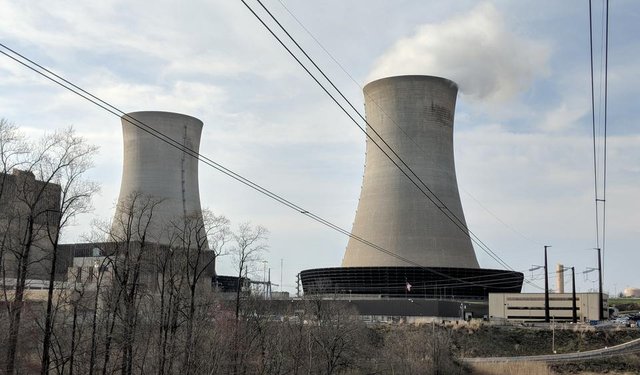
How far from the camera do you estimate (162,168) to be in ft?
124

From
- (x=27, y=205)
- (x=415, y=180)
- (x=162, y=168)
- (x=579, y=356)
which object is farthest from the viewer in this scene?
(x=162, y=168)

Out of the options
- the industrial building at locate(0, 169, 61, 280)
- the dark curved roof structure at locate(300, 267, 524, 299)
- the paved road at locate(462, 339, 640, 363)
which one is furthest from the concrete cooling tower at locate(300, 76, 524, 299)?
the industrial building at locate(0, 169, 61, 280)

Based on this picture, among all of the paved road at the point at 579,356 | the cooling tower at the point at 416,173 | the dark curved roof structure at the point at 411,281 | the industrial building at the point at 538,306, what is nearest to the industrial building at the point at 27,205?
the cooling tower at the point at 416,173

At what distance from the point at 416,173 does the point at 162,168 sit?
15.2 m

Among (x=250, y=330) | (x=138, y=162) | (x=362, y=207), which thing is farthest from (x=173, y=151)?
(x=250, y=330)

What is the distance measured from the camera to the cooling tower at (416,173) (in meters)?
32.9

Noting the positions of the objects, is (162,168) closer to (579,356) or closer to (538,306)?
(579,356)

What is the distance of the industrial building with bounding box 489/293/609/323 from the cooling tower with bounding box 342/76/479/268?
11.1 m

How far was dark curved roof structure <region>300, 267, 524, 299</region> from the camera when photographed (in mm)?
39031

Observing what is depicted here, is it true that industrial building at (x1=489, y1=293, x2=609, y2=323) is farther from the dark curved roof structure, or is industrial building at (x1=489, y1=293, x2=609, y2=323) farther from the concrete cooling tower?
the concrete cooling tower

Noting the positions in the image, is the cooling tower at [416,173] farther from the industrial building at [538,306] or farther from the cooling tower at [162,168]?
the industrial building at [538,306]

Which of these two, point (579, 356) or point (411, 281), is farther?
point (411, 281)

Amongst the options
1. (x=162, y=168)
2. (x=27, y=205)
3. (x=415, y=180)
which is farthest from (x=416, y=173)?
(x=27, y=205)

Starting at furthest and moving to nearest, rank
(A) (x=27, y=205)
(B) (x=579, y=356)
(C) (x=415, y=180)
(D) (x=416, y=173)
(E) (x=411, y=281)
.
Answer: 1. (E) (x=411, y=281)
2. (D) (x=416, y=173)
3. (C) (x=415, y=180)
4. (B) (x=579, y=356)
5. (A) (x=27, y=205)
